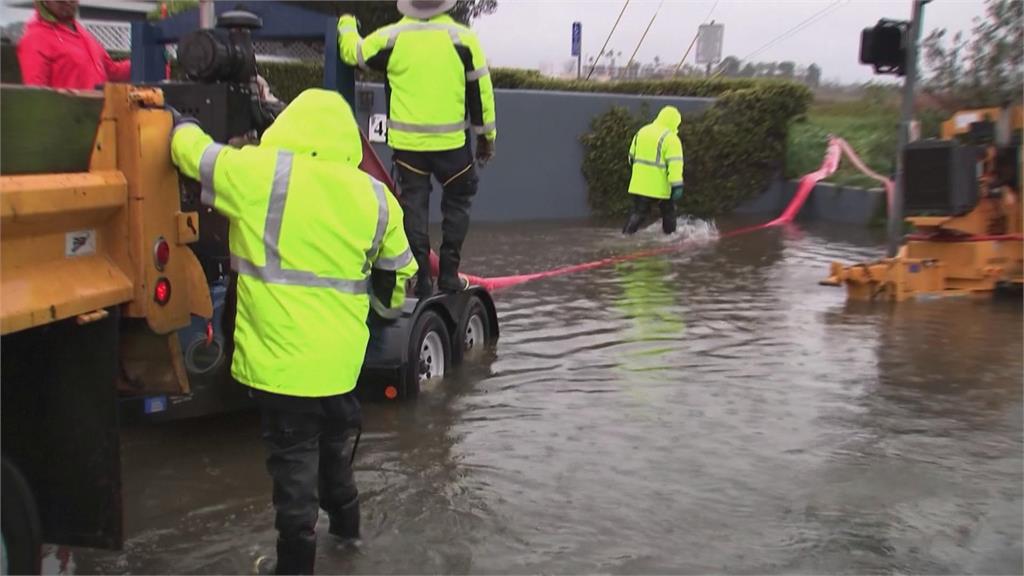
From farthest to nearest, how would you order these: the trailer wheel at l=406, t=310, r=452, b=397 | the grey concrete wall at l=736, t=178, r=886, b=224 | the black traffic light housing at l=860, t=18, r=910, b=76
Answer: the grey concrete wall at l=736, t=178, r=886, b=224 → the black traffic light housing at l=860, t=18, r=910, b=76 → the trailer wheel at l=406, t=310, r=452, b=397

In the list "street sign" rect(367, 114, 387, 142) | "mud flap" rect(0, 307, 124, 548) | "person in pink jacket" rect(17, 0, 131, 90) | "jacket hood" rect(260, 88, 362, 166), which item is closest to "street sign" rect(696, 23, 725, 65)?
"street sign" rect(367, 114, 387, 142)

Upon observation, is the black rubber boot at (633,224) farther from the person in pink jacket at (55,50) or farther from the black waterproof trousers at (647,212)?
the person in pink jacket at (55,50)

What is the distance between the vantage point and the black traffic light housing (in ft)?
34.4

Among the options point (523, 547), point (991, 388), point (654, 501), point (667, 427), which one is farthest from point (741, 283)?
point (523, 547)

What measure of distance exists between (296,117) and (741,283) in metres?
7.57

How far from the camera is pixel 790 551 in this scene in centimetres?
413

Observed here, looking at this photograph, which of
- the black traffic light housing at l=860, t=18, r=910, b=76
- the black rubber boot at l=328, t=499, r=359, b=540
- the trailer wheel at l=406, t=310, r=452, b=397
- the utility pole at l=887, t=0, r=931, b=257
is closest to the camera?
the black rubber boot at l=328, t=499, r=359, b=540

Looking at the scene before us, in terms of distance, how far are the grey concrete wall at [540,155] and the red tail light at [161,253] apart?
490 inches

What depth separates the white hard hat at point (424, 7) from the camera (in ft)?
20.4

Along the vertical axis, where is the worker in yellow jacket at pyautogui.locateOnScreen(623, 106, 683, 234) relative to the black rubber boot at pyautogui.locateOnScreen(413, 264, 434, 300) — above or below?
above

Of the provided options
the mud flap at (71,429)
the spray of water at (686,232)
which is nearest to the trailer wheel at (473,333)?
the mud flap at (71,429)

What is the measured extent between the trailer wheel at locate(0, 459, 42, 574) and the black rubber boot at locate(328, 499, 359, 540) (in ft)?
4.14

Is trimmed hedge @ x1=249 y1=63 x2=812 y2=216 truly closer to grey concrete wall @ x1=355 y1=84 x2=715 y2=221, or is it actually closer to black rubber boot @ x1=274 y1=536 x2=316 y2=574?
grey concrete wall @ x1=355 y1=84 x2=715 y2=221

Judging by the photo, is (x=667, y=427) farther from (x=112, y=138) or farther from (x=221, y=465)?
(x=112, y=138)
